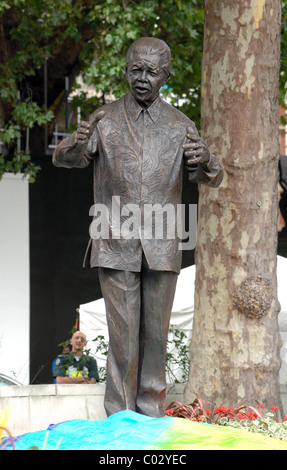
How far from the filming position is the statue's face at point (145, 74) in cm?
493

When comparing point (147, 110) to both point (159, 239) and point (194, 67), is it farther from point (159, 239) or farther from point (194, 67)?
point (194, 67)

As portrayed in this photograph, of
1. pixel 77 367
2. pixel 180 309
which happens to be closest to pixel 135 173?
pixel 77 367

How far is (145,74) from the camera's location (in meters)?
4.94

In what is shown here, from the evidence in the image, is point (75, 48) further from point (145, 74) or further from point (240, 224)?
point (145, 74)

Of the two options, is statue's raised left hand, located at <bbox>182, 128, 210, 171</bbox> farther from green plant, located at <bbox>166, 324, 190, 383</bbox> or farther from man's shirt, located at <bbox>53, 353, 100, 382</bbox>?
man's shirt, located at <bbox>53, 353, 100, 382</bbox>

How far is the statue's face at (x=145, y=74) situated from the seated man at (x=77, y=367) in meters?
3.72

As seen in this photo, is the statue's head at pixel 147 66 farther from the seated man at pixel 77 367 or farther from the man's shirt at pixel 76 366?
the man's shirt at pixel 76 366

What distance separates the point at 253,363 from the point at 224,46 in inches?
94.5

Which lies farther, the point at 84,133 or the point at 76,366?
the point at 76,366

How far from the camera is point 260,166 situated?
6.74 m

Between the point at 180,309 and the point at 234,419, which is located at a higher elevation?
the point at 180,309

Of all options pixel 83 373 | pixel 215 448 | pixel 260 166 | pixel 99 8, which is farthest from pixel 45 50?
pixel 215 448

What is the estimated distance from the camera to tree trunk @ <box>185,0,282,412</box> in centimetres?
664

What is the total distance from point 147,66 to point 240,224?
6.86 ft
